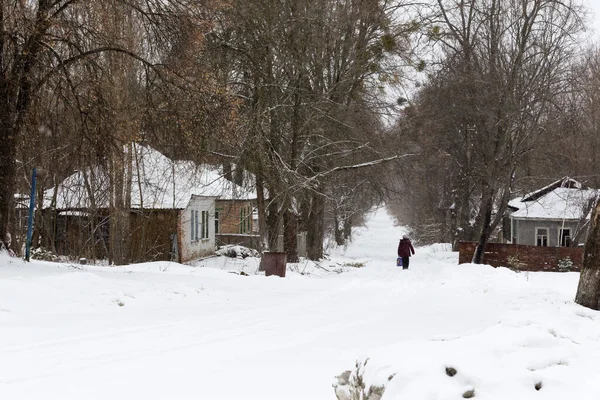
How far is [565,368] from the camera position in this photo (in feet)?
15.0

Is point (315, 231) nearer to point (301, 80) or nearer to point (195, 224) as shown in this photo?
point (195, 224)

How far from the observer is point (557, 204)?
4331 cm

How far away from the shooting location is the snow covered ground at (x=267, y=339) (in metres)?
4.61

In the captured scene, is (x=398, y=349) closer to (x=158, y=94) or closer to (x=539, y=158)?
(x=158, y=94)

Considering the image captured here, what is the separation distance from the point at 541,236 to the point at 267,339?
39230 millimetres

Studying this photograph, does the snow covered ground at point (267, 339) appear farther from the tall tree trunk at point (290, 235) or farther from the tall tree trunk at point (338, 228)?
the tall tree trunk at point (338, 228)

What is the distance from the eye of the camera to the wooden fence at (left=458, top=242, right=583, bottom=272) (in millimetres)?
30312

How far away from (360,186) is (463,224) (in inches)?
559

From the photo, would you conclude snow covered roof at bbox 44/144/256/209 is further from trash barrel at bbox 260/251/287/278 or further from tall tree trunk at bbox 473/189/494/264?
tall tree trunk at bbox 473/189/494/264

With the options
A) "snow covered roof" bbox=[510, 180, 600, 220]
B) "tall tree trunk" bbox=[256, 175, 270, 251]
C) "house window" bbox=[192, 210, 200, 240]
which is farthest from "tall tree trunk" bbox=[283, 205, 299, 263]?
"snow covered roof" bbox=[510, 180, 600, 220]

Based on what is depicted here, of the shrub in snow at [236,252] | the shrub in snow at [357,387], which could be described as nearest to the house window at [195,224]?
the shrub in snow at [236,252]

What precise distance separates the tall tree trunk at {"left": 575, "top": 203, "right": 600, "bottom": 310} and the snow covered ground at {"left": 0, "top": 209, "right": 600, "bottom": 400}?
0.66m

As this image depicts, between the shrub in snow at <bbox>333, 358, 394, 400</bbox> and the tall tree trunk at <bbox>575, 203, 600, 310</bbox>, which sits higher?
the tall tree trunk at <bbox>575, 203, 600, 310</bbox>

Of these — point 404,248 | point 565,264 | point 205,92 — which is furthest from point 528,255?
point 205,92
